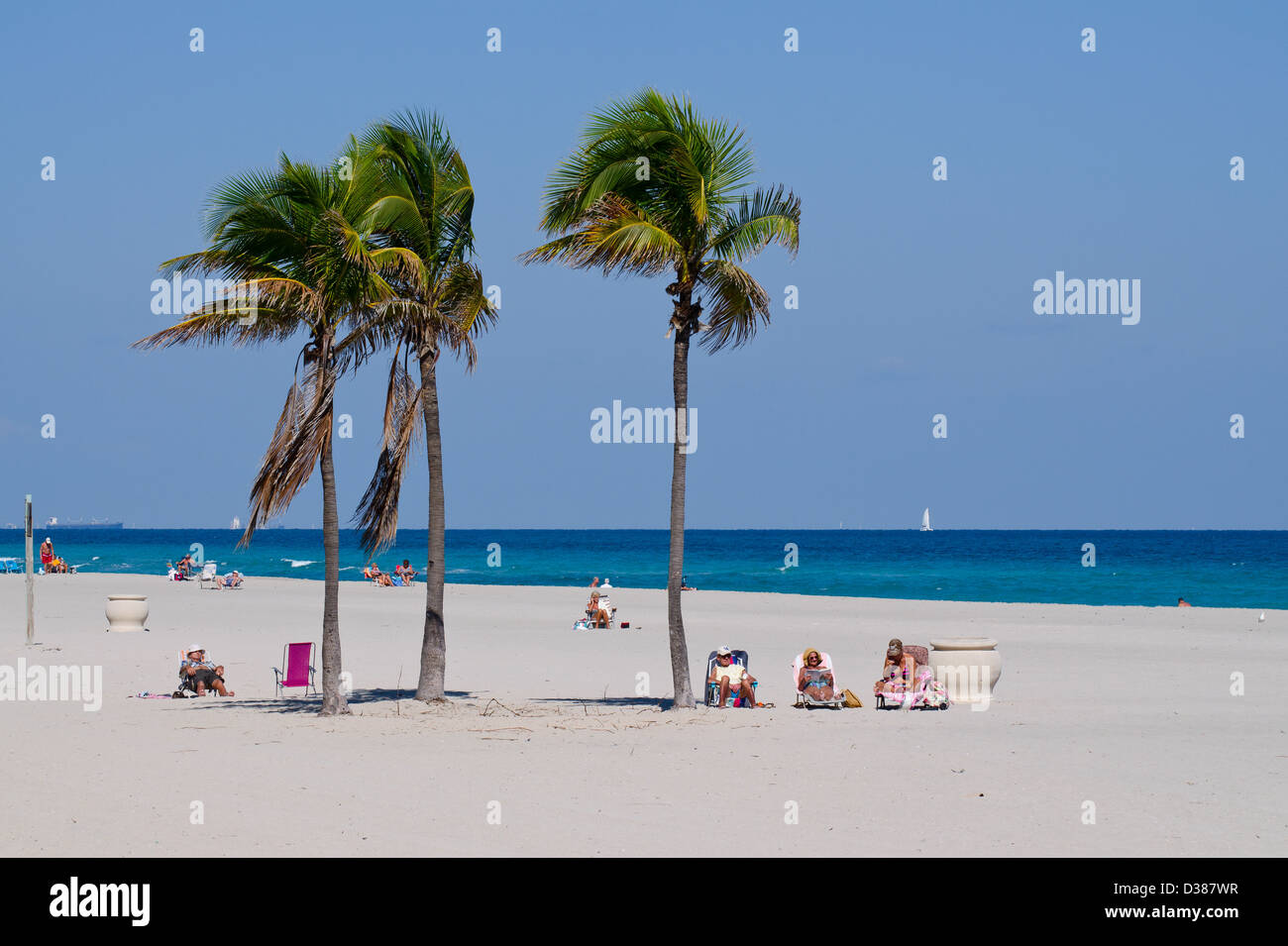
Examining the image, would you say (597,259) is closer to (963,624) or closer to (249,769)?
(249,769)

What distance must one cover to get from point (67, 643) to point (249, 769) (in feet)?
51.1

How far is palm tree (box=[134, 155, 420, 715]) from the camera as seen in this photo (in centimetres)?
1473

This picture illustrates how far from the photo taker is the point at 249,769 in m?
11.6

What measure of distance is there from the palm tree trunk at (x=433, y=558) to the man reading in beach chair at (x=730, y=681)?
→ 3.63 metres

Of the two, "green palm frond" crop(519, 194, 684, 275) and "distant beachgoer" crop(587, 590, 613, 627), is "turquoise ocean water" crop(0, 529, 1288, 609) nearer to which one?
"distant beachgoer" crop(587, 590, 613, 627)

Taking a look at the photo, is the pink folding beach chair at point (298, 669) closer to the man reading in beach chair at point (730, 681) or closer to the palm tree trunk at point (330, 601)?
the palm tree trunk at point (330, 601)

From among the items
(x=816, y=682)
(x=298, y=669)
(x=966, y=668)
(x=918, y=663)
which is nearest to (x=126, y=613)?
(x=298, y=669)

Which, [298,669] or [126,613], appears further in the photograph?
[126,613]

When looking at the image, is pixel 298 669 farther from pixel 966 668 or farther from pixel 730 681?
pixel 966 668

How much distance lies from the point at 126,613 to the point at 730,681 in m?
17.0

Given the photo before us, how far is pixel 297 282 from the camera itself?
1487cm

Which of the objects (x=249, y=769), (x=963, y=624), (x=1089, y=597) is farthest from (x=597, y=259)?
(x=1089, y=597)

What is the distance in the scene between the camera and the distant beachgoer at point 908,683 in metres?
16.2
